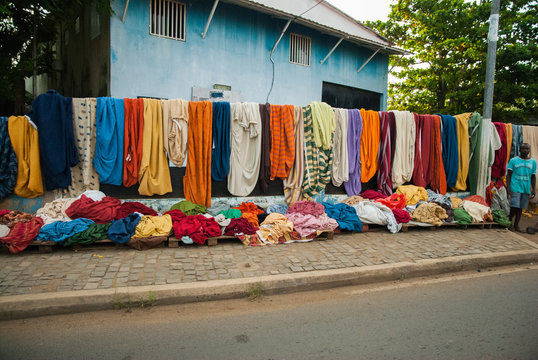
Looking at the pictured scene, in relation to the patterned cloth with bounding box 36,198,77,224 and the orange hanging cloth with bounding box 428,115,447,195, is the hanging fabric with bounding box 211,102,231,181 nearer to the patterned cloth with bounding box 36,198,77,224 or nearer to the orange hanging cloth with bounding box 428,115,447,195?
the patterned cloth with bounding box 36,198,77,224

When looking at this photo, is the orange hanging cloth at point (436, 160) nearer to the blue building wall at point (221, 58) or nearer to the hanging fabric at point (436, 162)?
the hanging fabric at point (436, 162)

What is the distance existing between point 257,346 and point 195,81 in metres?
9.62

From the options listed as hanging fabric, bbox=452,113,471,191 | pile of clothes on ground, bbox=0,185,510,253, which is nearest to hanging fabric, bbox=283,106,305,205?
pile of clothes on ground, bbox=0,185,510,253

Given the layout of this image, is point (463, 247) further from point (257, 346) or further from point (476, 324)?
point (257, 346)

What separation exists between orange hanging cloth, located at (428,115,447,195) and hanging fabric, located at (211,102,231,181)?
4.92 m

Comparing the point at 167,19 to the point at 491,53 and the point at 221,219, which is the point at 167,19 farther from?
the point at 491,53

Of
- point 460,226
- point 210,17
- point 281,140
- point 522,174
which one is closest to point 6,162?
point 281,140

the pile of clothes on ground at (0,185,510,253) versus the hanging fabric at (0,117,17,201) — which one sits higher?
the hanging fabric at (0,117,17,201)

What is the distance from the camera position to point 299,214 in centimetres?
633

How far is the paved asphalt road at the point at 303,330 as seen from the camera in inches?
115

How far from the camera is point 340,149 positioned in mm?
7430

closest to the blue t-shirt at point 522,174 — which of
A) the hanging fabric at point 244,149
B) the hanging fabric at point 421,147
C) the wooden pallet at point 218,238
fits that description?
the hanging fabric at point 421,147

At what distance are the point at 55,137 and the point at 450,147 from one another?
8.45 metres

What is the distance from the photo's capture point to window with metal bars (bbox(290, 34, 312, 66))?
13.2 metres
